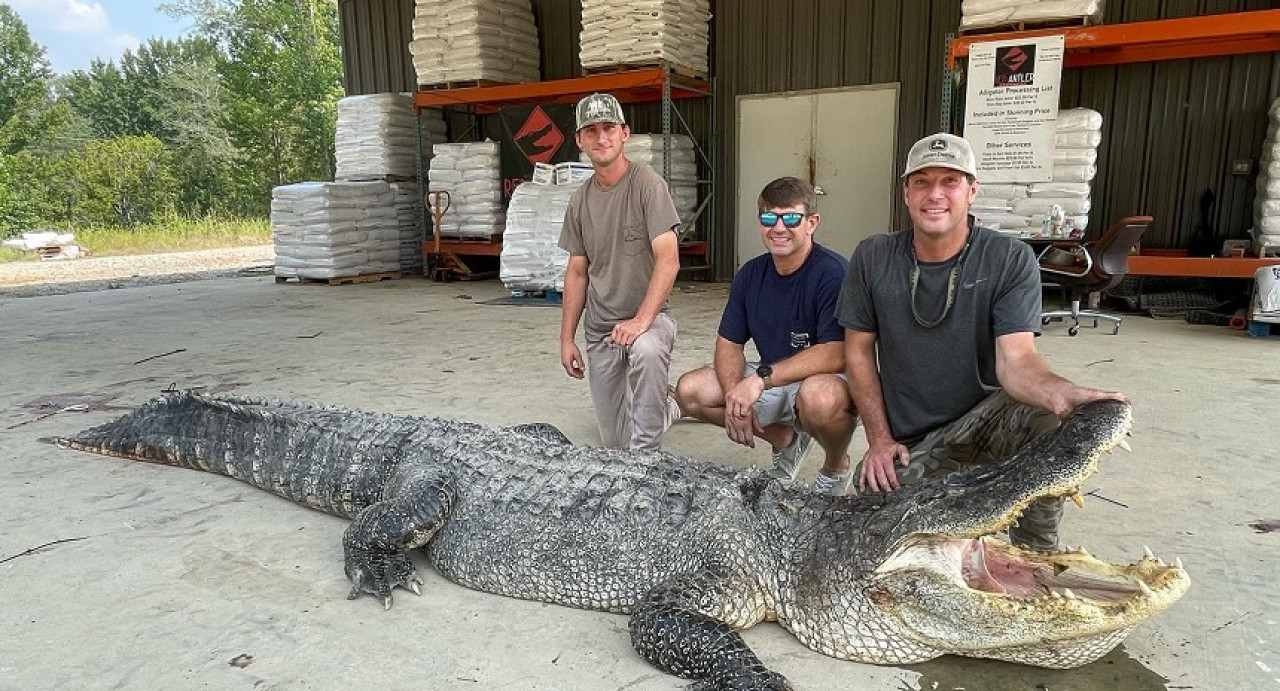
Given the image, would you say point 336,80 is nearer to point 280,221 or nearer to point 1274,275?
point 280,221

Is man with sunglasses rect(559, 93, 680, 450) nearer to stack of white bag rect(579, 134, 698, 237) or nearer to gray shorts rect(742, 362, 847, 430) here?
gray shorts rect(742, 362, 847, 430)

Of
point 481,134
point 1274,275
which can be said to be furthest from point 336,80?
point 1274,275

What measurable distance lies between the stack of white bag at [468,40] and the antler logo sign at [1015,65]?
6585 mm

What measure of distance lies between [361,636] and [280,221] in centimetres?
1019

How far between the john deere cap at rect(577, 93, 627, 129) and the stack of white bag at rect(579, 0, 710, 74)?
6.20m

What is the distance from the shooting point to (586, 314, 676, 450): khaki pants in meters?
3.46

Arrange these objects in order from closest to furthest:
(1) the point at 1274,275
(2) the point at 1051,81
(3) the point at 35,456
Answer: (3) the point at 35,456 < (1) the point at 1274,275 < (2) the point at 1051,81

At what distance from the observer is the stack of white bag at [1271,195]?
6621mm

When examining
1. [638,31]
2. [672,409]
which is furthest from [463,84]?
[672,409]

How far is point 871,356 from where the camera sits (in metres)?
2.65

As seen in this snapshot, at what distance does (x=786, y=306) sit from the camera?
305cm

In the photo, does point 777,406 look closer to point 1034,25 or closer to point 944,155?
point 944,155

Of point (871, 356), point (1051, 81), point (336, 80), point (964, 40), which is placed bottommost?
point (871, 356)

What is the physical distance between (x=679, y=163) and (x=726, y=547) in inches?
332
